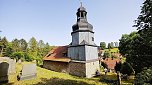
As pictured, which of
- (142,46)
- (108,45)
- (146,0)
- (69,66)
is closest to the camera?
(146,0)

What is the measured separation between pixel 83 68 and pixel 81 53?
2933 millimetres

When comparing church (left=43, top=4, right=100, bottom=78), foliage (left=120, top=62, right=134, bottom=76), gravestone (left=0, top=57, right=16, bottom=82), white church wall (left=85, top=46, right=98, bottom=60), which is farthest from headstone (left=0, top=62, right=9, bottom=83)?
foliage (left=120, top=62, right=134, bottom=76)

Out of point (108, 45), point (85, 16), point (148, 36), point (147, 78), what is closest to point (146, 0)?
point (148, 36)

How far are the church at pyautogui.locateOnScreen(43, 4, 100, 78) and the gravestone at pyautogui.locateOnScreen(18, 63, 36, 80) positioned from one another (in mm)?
10188

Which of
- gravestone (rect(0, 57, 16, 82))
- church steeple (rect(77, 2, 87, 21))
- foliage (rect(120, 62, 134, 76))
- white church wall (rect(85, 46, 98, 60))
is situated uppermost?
church steeple (rect(77, 2, 87, 21))

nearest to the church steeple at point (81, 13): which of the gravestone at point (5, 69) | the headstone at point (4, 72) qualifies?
the gravestone at point (5, 69)

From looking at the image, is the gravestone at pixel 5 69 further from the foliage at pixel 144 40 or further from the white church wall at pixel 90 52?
the foliage at pixel 144 40

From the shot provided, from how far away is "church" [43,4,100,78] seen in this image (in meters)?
26.3

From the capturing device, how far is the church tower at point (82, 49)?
2625 cm

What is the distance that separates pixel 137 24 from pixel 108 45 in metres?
112

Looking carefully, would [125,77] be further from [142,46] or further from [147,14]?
[147,14]

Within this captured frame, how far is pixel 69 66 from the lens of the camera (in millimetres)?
28125

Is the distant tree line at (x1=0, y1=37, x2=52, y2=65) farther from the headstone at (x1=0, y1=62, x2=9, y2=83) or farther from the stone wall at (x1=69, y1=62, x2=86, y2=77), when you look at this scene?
the headstone at (x1=0, y1=62, x2=9, y2=83)

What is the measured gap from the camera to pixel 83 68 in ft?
85.0
